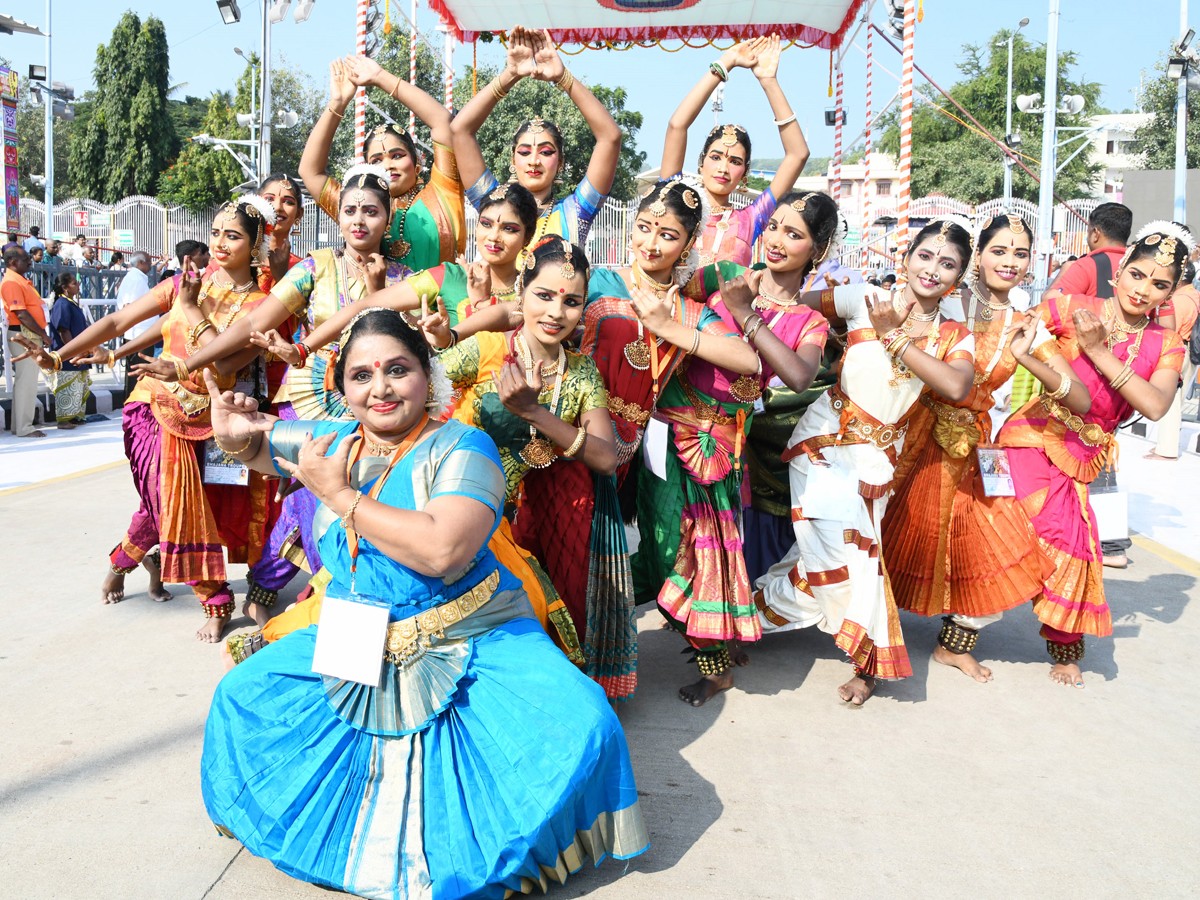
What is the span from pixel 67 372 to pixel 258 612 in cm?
710

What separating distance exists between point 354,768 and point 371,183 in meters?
2.36

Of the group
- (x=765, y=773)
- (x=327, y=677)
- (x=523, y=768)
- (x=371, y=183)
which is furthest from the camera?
(x=371, y=183)

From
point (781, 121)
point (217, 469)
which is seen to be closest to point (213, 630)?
point (217, 469)

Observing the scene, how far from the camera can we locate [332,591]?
8.70 ft

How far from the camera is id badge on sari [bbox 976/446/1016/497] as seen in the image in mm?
4164

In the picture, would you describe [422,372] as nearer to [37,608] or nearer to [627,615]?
[627,615]

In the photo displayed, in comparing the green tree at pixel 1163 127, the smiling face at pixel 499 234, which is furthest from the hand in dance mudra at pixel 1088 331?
the green tree at pixel 1163 127

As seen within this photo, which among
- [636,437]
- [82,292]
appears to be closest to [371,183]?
[636,437]

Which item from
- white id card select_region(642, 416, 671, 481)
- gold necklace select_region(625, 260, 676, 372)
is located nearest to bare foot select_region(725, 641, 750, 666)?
white id card select_region(642, 416, 671, 481)

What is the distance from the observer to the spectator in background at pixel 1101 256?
5848mm

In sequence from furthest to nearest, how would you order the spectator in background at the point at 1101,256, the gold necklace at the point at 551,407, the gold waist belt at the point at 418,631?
the spectator in background at the point at 1101,256 < the gold necklace at the point at 551,407 < the gold waist belt at the point at 418,631

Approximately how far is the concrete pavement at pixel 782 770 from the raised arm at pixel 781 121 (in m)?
2.13

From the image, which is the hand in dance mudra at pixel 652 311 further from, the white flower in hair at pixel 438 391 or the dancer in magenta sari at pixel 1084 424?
the dancer in magenta sari at pixel 1084 424

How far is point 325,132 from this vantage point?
179 inches
